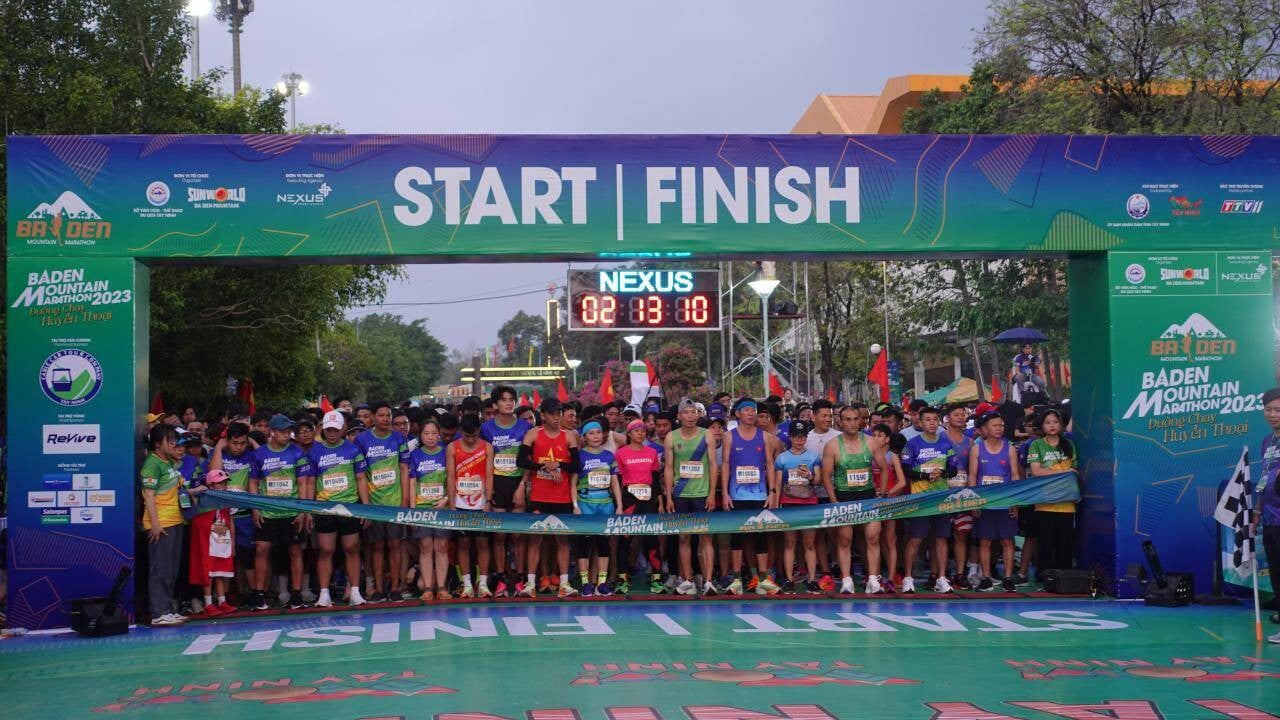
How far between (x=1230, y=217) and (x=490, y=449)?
6869 mm

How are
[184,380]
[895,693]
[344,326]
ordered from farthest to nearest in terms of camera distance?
1. [344,326]
2. [184,380]
3. [895,693]

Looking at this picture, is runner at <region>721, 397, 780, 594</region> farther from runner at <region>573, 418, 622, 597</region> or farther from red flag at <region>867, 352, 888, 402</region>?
red flag at <region>867, 352, 888, 402</region>

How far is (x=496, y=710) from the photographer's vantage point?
21.6ft

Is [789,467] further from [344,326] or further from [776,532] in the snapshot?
[344,326]

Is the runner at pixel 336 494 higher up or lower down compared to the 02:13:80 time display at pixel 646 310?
lower down

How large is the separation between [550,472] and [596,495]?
0.53 metres

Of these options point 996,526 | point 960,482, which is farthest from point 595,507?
point 996,526

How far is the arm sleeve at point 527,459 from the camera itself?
10.9 metres

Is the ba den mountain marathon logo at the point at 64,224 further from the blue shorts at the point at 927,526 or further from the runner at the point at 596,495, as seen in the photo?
the blue shorts at the point at 927,526

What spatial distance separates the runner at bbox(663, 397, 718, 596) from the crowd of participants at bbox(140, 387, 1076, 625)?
2cm

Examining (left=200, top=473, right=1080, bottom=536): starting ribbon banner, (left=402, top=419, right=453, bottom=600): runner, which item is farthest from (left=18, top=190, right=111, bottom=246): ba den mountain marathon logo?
(left=200, top=473, right=1080, bottom=536): starting ribbon banner

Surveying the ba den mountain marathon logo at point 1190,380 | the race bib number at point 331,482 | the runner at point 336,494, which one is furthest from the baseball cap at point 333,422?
the ba den mountain marathon logo at point 1190,380

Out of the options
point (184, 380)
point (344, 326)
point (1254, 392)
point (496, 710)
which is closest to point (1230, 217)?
point (1254, 392)

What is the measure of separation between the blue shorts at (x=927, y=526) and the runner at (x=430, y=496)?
4.23m
